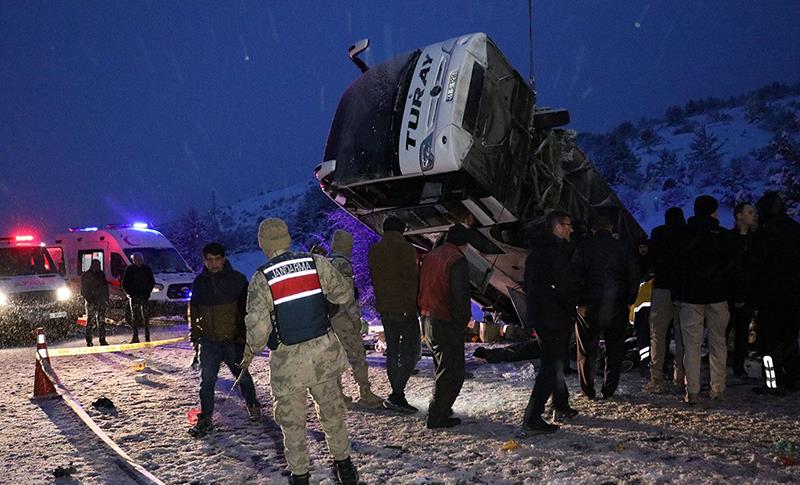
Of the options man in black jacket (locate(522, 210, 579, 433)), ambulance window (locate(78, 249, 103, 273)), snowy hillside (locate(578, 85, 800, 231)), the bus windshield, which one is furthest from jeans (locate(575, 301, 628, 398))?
snowy hillside (locate(578, 85, 800, 231))

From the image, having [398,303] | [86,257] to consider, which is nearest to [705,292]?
[398,303]

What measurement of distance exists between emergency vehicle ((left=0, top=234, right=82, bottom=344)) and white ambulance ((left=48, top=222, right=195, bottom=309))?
1348 mm

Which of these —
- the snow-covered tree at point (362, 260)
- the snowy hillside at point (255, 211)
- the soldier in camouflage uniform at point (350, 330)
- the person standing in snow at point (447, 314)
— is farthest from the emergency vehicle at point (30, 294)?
the snowy hillside at point (255, 211)

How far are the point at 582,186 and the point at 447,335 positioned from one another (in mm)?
3453

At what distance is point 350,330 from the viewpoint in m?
6.49

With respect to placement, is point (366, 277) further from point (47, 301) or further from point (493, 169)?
point (493, 169)

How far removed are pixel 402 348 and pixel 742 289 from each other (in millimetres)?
3848

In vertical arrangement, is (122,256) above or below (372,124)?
below

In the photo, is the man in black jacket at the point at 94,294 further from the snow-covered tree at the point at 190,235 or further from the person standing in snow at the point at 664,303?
the snow-covered tree at the point at 190,235

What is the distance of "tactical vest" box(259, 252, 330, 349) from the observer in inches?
158

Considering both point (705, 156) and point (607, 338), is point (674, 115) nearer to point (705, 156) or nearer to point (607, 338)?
point (705, 156)

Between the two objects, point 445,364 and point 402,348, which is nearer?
point 445,364

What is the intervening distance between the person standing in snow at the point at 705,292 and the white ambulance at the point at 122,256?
13.5 metres

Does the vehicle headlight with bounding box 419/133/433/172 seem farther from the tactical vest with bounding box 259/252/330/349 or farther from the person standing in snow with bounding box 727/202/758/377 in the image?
the person standing in snow with bounding box 727/202/758/377
